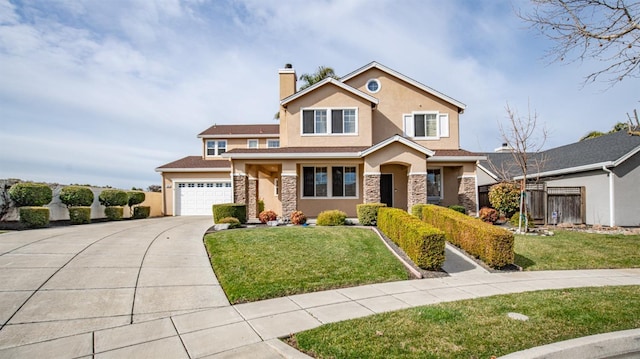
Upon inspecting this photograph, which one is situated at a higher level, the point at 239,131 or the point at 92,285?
the point at 239,131

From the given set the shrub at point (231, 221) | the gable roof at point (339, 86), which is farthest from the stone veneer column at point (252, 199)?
the gable roof at point (339, 86)

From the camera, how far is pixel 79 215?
16.4 meters

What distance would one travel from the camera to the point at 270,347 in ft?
13.7

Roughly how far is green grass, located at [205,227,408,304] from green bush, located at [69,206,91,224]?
30.0 ft

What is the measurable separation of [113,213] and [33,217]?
4608 millimetres

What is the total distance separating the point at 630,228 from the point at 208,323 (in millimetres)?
18426

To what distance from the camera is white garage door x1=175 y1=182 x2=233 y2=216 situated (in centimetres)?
2250

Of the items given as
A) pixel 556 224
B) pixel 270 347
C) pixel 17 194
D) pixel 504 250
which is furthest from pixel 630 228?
pixel 17 194

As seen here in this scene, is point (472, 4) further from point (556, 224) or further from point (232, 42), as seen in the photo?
point (556, 224)

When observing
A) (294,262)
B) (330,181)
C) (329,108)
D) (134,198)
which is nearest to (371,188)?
(330,181)

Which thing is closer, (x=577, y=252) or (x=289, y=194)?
(x=577, y=252)

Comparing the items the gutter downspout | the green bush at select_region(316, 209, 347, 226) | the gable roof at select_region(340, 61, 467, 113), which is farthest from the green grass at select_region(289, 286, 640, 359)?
the gable roof at select_region(340, 61, 467, 113)

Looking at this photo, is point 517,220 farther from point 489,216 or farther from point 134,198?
point 134,198

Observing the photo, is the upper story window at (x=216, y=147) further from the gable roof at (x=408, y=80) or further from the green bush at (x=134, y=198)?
the gable roof at (x=408, y=80)
